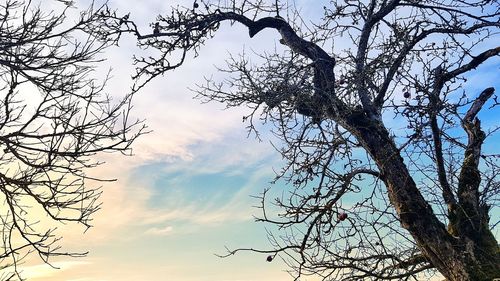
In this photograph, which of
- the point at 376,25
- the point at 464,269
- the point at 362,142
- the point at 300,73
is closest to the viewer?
the point at 464,269

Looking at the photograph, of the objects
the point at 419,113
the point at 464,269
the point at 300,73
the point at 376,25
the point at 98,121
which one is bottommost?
the point at 464,269

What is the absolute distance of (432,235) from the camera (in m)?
5.79

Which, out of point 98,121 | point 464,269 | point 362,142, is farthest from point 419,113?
point 98,121

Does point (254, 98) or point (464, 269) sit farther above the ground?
point (254, 98)

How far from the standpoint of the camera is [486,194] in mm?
6250

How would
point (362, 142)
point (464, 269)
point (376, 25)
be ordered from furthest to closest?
point (376, 25) → point (362, 142) → point (464, 269)

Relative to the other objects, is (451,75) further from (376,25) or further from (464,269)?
(464,269)

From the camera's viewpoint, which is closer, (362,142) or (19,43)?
(19,43)

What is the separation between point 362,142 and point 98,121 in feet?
10.2

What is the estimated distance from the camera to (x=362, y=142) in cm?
643

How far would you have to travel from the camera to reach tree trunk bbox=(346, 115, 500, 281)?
18.6 ft

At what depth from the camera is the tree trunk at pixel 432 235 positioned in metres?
5.66

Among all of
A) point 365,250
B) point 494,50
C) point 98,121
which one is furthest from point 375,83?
point 98,121

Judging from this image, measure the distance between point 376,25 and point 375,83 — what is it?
170 cm
